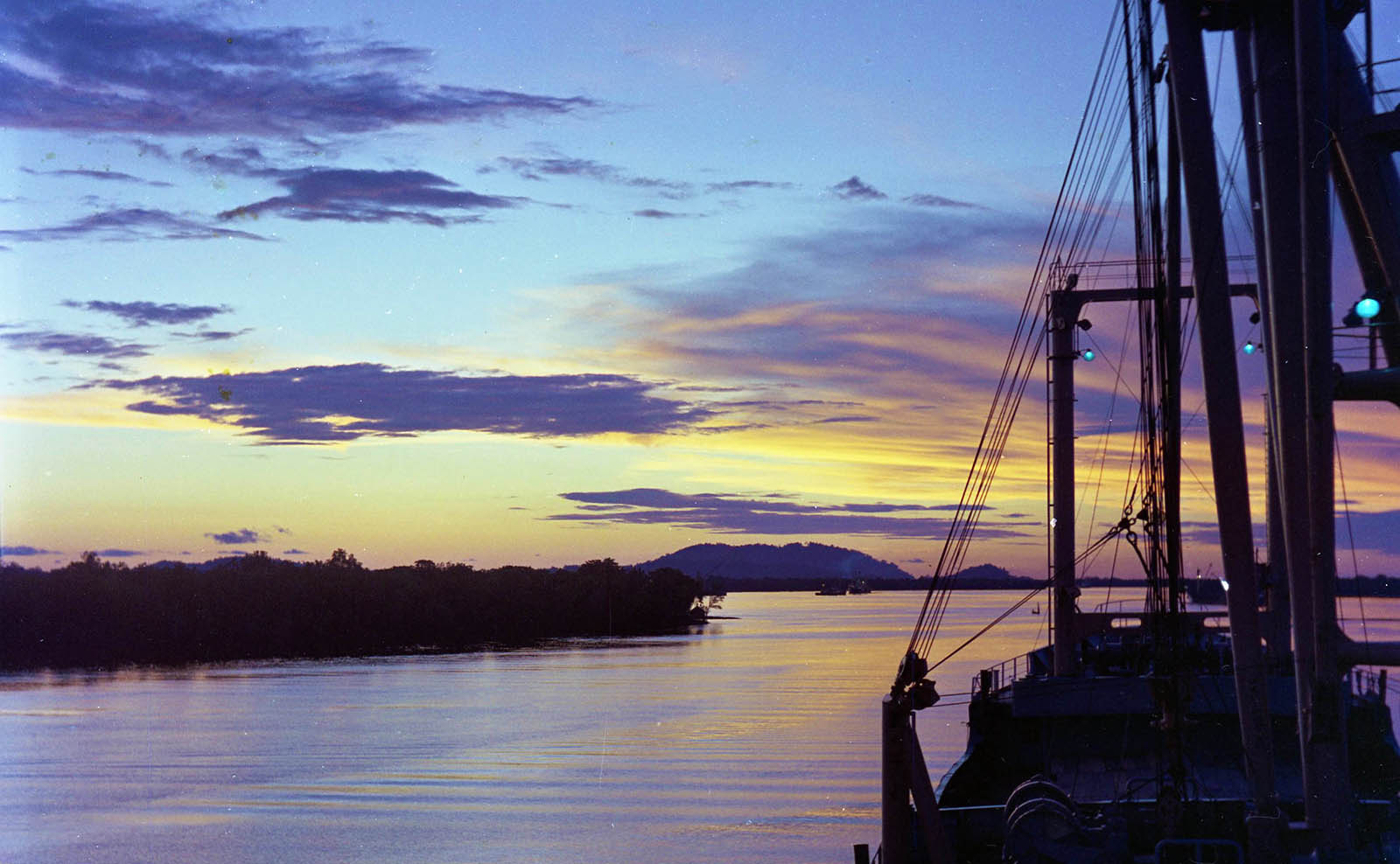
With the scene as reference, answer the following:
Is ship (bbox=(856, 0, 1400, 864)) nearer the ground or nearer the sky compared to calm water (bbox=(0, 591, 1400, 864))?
nearer the sky

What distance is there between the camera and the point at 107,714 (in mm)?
81188

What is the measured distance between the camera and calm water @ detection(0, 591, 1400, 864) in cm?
4328

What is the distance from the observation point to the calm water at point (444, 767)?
4328cm

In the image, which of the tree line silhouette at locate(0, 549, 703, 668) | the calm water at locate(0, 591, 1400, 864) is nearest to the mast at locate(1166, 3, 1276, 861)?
the calm water at locate(0, 591, 1400, 864)

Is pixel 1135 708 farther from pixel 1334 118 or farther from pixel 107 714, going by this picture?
pixel 107 714

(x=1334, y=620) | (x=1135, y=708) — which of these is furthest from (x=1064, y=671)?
(x=1334, y=620)

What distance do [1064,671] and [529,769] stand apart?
88.4 feet

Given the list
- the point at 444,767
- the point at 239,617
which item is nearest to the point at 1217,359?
the point at 444,767

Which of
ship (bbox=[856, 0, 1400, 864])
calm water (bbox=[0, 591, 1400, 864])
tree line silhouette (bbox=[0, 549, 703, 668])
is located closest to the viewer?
ship (bbox=[856, 0, 1400, 864])

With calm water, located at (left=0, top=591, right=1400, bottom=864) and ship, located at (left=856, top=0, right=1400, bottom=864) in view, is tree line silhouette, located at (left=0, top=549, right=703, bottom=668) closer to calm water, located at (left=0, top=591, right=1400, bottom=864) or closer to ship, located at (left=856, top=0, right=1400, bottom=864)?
calm water, located at (left=0, top=591, right=1400, bottom=864)

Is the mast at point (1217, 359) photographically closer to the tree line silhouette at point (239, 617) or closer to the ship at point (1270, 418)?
the ship at point (1270, 418)

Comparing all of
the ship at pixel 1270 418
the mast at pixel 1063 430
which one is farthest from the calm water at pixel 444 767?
the ship at pixel 1270 418

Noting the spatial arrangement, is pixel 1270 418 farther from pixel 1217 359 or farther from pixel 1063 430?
pixel 1063 430

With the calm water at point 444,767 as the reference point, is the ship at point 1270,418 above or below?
above
